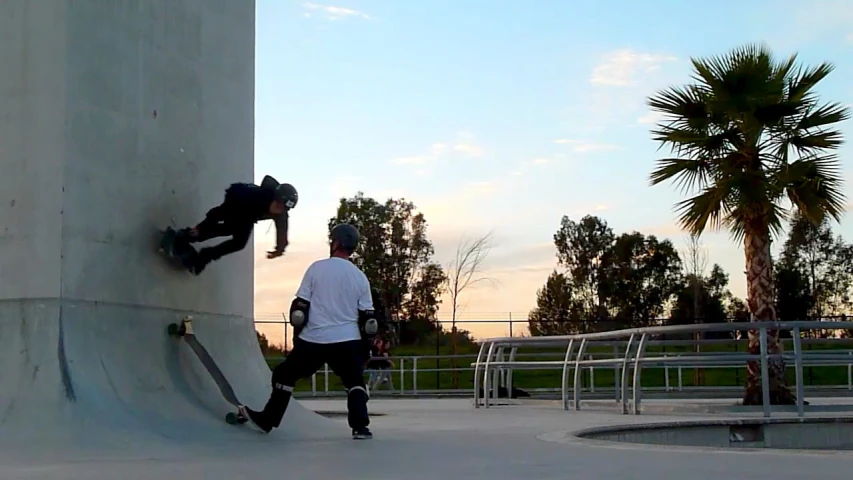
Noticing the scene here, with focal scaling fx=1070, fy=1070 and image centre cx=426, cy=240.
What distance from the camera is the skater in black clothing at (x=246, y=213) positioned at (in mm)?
7344

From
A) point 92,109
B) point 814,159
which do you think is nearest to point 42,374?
point 92,109

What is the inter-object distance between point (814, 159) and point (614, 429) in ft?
29.5

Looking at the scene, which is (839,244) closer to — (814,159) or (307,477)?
(814,159)

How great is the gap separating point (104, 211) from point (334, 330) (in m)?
1.67

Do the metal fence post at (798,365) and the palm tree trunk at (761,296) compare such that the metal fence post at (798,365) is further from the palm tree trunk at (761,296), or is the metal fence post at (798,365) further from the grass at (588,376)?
the grass at (588,376)

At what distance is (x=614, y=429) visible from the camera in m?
7.99

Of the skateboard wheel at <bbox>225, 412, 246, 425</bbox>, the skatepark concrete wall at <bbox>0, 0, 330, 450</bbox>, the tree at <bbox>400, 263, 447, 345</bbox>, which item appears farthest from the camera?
the tree at <bbox>400, 263, 447, 345</bbox>

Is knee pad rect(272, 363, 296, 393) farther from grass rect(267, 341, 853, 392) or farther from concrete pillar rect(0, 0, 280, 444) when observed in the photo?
grass rect(267, 341, 853, 392)

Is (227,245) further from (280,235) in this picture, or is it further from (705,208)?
(705,208)

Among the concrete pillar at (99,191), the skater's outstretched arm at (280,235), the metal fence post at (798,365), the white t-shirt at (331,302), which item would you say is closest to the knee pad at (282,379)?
the white t-shirt at (331,302)

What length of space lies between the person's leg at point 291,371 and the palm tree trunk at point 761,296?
9.40 m

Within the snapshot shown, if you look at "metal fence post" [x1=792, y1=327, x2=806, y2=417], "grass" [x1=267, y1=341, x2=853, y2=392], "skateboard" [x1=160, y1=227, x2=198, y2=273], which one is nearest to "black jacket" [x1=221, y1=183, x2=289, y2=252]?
"skateboard" [x1=160, y1=227, x2=198, y2=273]

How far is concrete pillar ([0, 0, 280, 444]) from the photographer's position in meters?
6.49

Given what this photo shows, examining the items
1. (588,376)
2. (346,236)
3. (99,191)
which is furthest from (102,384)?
(588,376)
